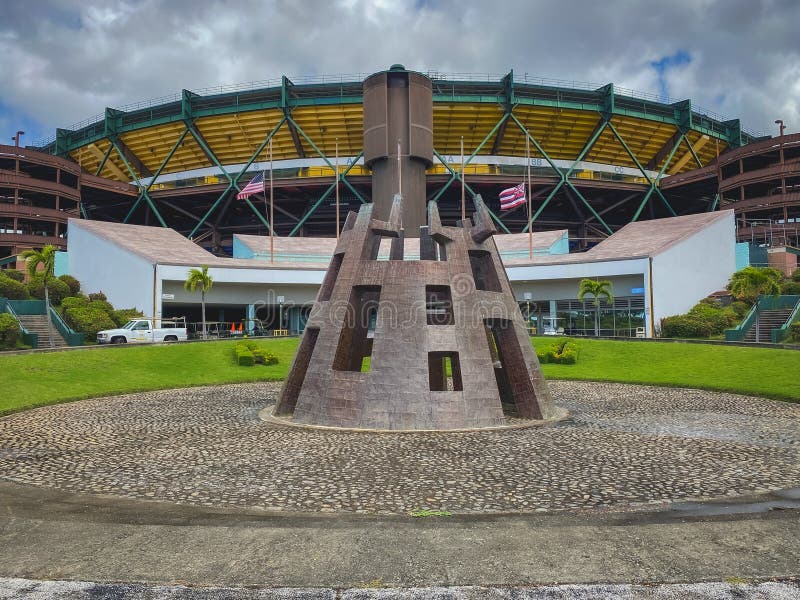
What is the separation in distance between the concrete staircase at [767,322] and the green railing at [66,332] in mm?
43005

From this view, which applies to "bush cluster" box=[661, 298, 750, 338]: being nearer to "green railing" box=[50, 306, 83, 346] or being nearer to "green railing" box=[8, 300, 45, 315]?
"green railing" box=[50, 306, 83, 346]

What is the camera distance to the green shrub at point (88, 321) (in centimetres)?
3656

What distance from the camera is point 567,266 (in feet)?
152

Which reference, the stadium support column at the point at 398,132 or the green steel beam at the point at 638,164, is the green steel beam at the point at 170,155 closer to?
the stadium support column at the point at 398,132

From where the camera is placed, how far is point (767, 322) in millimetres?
36906

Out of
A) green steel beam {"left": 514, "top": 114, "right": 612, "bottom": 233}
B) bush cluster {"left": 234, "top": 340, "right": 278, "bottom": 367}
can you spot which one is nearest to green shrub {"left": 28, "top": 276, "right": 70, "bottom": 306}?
bush cluster {"left": 234, "top": 340, "right": 278, "bottom": 367}

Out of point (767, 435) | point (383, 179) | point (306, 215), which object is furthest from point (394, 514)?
point (306, 215)

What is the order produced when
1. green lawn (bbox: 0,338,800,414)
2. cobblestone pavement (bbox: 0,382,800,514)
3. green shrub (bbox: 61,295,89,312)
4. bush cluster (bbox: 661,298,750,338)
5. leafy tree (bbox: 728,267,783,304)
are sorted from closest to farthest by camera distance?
cobblestone pavement (bbox: 0,382,800,514), green lawn (bbox: 0,338,800,414), leafy tree (bbox: 728,267,783,304), bush cluster (bbox: 661,298,750,338), green shrub (bbox: 61,295,89,312)

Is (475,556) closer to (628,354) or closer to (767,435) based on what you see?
(767,435)

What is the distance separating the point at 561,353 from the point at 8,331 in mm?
31631

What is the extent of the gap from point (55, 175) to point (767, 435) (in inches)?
3008

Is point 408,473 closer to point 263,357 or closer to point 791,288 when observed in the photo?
point 263,357

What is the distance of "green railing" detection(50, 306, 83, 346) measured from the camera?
1359 inches

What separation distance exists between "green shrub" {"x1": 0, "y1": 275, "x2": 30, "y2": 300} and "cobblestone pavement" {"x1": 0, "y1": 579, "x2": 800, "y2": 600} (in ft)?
136
